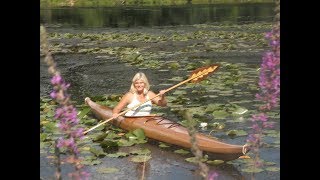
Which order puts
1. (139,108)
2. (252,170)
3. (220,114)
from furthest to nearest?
(220,114) < (139,108) < (252,170)

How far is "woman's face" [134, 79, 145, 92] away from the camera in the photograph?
477cm

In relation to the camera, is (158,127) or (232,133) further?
(232,133)

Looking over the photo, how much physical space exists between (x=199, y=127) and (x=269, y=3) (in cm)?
228

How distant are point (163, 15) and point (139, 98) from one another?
127 inches

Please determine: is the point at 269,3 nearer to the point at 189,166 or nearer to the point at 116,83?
the point at 116,83

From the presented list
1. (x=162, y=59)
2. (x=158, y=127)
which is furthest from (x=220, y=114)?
(x=162, y=59)

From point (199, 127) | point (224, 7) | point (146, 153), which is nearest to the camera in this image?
point (146, 153)

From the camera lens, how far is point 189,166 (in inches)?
188

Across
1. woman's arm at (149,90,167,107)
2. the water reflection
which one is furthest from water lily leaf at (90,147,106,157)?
the water reflection

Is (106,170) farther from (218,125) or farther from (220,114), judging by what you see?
(220,114)

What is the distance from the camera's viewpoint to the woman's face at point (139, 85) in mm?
4770

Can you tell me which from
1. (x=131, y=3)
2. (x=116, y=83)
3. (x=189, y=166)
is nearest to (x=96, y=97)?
(x=116, y=83)

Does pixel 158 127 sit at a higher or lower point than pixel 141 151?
higher

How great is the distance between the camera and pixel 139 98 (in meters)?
4.86
